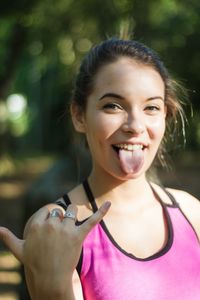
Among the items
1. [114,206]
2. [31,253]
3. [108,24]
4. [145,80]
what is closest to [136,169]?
[114,206]

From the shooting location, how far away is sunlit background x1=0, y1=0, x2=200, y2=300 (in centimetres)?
629

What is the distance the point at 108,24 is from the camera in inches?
306

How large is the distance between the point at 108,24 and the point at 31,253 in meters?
6.43

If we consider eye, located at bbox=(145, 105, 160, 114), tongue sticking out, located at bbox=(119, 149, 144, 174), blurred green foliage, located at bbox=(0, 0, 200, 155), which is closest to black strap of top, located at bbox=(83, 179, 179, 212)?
tongue sticking out, located at bbox=(119, 149, 144, 174)

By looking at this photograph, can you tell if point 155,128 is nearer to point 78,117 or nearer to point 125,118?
point 125,118

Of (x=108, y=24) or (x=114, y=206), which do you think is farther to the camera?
(x=108, y=24)

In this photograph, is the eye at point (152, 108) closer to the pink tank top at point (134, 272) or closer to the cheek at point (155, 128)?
the cheek at point (155, 128)

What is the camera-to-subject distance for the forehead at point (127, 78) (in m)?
1.89

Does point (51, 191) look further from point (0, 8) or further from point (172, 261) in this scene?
point (172, 261)

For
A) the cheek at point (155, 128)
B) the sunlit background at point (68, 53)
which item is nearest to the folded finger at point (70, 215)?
the cheek at point (155, 128)

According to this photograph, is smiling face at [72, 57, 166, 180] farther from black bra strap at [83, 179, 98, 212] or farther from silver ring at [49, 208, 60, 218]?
silver ring at [49, 208, 60, 218]

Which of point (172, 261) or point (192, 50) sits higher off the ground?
point (192, 50)

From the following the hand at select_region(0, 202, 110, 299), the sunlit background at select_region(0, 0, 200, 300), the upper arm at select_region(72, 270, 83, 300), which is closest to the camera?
the hand at select_region(0, 202, 110, 299)

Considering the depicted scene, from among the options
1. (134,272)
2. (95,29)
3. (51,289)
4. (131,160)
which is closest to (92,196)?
(131,160)
